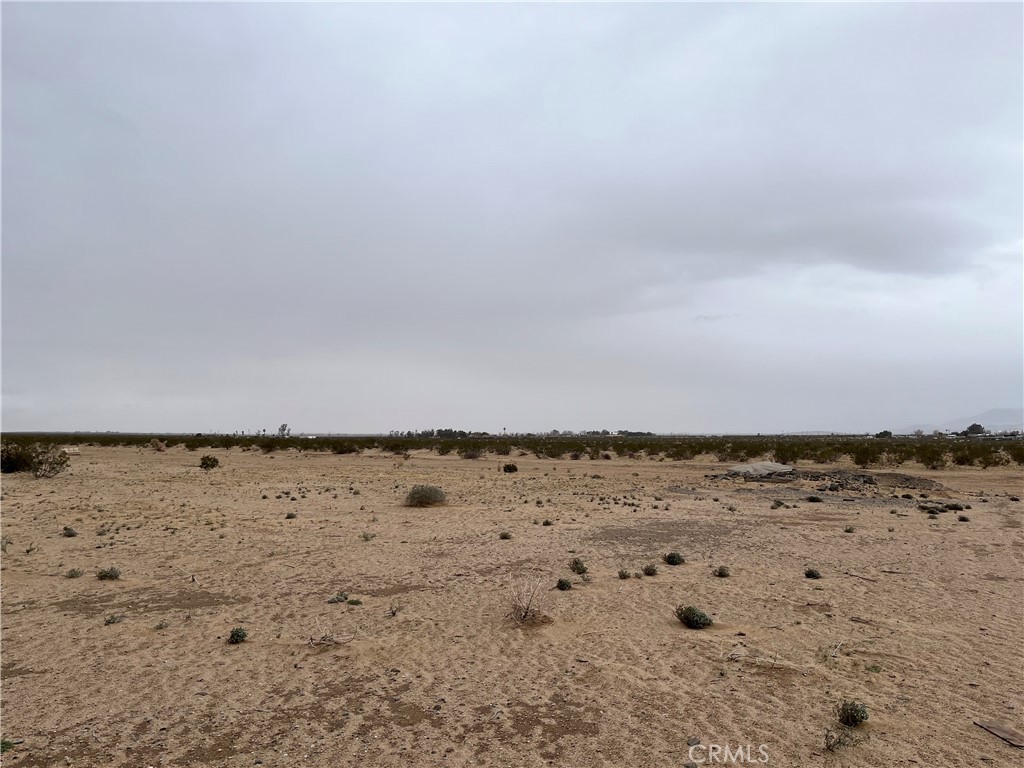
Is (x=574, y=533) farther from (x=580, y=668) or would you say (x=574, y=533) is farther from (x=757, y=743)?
(x=757, y=743)

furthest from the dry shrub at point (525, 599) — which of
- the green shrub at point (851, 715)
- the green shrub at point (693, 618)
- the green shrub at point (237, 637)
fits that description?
the green shrub at point (851, 715)

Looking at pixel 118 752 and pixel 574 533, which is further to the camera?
pixel 574 533

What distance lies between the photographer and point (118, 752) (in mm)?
5738

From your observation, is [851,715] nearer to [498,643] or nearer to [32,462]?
[498,643]

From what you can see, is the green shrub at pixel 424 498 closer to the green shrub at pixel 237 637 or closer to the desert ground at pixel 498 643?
the desert ground at pixel 498 643

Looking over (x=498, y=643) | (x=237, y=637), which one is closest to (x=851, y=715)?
(x=498, y=643)

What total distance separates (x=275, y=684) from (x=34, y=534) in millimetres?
14276

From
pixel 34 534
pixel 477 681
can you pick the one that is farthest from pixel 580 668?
pixel 34 534

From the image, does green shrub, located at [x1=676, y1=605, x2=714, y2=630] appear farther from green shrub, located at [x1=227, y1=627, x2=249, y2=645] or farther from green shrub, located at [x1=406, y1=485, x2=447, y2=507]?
green shrub, located at [x1=406, y1=485, x2=447, y2=507]

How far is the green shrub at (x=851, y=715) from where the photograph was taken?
5.99 m

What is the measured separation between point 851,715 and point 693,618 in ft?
10.2

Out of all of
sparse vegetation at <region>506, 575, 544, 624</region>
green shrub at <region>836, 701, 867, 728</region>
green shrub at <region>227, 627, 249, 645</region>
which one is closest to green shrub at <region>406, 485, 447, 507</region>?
sparse vegetation at <region>506, 575, 544, 624</region>

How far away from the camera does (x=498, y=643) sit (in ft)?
27.9

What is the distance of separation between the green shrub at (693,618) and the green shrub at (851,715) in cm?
290
